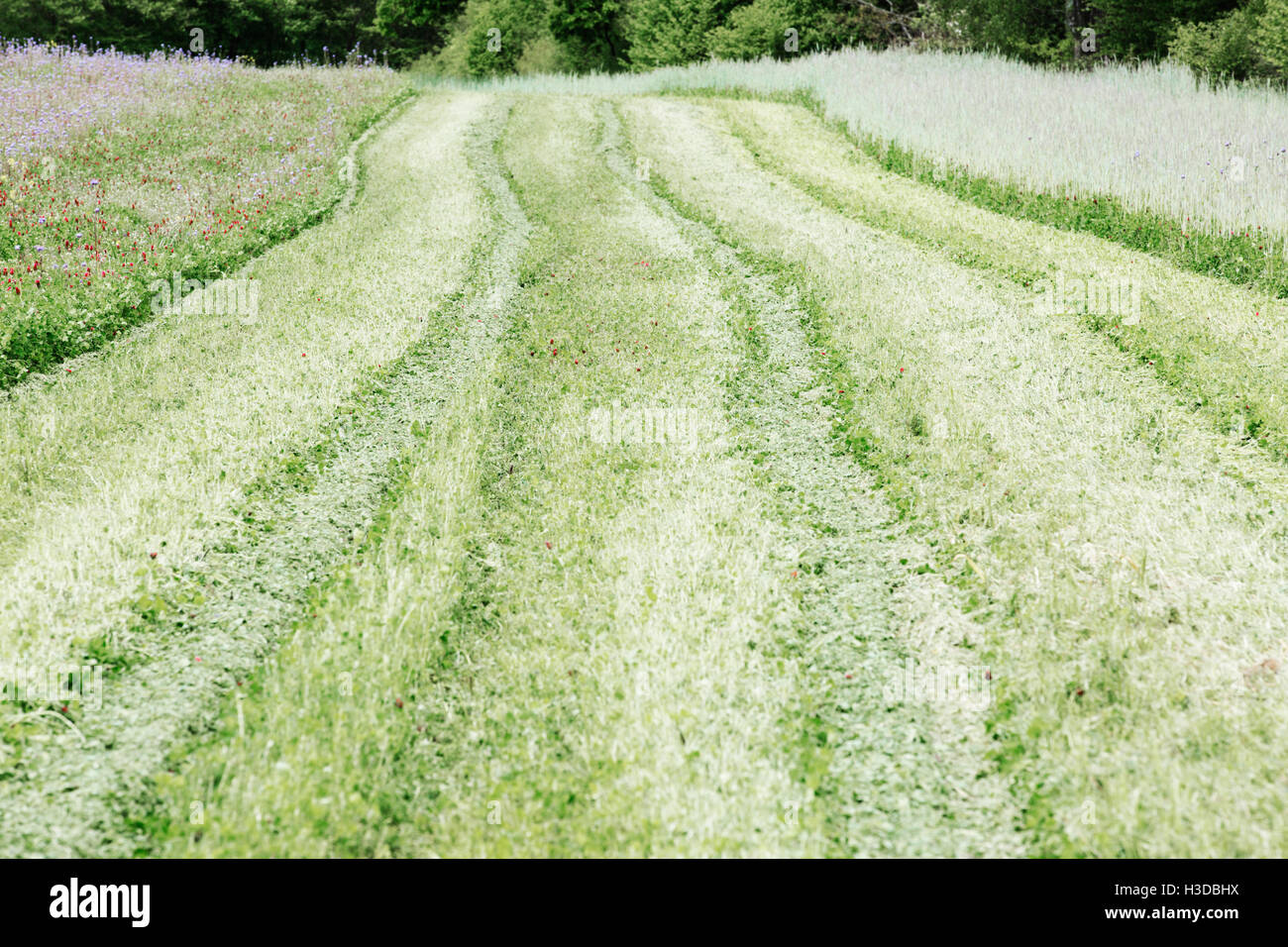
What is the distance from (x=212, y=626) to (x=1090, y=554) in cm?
573

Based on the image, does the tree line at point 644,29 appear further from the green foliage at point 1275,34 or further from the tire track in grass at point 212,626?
the tire track in grass at point 212,626

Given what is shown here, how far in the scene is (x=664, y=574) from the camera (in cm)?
654

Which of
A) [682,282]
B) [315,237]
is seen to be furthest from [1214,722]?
[315,237]

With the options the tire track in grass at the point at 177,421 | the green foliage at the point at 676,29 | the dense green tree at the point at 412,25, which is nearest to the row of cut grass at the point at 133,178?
the tire track in grass at the point at 177,421

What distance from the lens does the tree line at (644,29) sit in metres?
30.3

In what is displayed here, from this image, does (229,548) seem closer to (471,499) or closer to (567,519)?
(471,499)

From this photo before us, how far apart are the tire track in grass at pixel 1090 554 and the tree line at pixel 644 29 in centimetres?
1908

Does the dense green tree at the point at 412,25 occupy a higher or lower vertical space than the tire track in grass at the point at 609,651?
higher

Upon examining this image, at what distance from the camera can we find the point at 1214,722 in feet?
15.8

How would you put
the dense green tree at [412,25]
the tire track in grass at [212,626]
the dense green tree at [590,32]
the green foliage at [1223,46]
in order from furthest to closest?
the dense green tree at [412,25] → the dense green tree at [590,32] → the green foliage at [1223,46] → the tire track in grass at [212,626]

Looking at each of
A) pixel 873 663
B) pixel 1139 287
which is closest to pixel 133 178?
pixel 1139 287

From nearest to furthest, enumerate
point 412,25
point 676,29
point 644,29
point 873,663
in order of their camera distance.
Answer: point 873,663
point 676,29
point 644,29
point 412,25

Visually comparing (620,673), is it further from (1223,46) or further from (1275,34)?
(1223,46)
